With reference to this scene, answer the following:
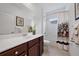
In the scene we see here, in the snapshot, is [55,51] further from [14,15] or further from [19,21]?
[14,15]

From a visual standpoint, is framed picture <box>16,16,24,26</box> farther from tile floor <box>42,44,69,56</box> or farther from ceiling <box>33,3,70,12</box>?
tile floor <box>42,44,69,56</box>

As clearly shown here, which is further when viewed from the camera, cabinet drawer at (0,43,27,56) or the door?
the door

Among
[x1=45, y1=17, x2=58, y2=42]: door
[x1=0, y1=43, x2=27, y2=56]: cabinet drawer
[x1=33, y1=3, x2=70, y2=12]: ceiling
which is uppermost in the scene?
[x1=33, y1=3, x2=70, y2=12]: ceiling

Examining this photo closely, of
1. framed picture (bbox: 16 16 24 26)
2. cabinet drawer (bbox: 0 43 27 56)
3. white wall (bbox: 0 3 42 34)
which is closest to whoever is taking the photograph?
cabinet drawer (bbox: 0 43 27 56)

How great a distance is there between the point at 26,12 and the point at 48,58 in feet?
2.77

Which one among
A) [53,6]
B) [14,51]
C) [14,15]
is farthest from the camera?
[14,15]

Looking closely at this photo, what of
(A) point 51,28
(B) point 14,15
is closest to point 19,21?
(B) point 14,15

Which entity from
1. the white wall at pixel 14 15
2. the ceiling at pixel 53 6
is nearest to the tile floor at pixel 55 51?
the white wall at pixel 14 15

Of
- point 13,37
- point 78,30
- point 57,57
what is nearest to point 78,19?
point 78,30

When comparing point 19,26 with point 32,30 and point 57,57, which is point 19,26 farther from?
point 57,57

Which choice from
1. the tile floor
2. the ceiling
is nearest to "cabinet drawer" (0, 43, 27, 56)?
the tile floor

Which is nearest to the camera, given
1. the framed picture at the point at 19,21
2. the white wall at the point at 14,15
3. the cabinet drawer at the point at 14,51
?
the cabinet drawer at the point at 14,51

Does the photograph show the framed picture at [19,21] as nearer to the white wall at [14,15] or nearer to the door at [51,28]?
the white wall at [14,15]

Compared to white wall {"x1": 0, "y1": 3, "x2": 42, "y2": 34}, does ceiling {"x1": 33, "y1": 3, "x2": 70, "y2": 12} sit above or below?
above
